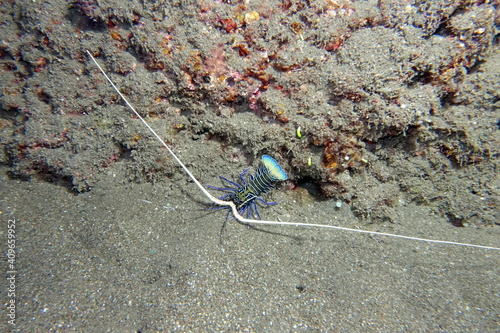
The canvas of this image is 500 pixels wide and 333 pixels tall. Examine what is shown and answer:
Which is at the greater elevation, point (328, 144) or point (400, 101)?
point (400, 101)

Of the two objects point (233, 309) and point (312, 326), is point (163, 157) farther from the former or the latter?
point (312, 326)

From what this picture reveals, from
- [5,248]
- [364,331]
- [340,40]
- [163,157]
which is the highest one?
[340,40]

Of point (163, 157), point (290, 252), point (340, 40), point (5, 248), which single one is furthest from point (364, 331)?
point (5, 248)

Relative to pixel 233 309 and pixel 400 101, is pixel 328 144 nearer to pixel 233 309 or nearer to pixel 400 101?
pixel 400 101

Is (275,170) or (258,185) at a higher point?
(275,170)

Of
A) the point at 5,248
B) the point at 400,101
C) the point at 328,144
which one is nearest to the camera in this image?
the point at 5,248

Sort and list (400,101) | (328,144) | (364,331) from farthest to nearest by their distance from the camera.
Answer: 1. (328,144)
2. (400,101)
3. (364,331)

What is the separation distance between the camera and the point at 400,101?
255 centimetres

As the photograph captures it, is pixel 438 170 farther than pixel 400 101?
Yes

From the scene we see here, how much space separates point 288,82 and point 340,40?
827 millimetres

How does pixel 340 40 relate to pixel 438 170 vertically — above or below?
above

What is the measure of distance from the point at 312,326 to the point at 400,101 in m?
2.62

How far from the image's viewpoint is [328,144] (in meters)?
2.76

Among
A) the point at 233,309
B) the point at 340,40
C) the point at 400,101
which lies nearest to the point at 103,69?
the point at 340,40
